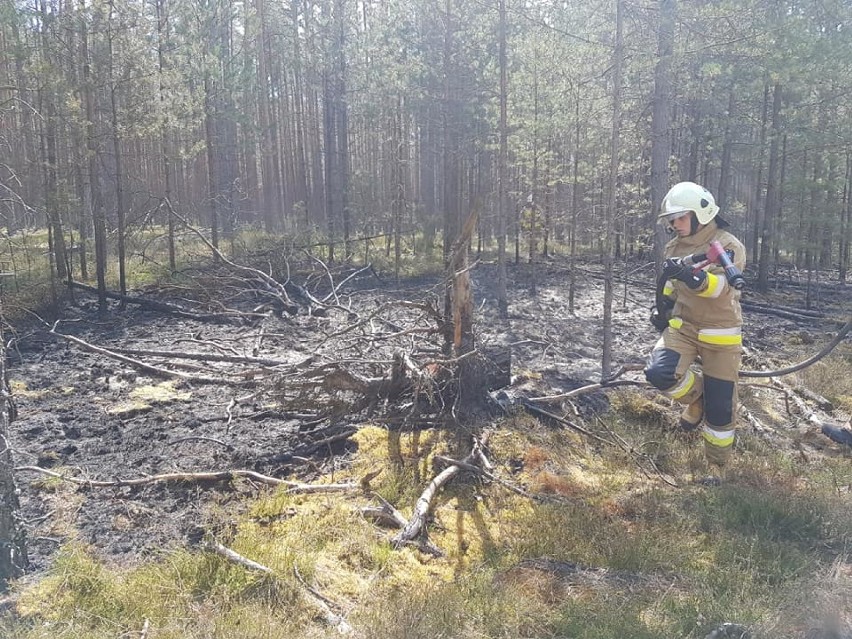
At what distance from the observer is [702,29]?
11.1 m

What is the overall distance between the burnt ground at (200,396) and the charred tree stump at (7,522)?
0.84ft

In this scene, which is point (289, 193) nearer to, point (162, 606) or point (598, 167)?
point (598, 167)

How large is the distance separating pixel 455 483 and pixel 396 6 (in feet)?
74.6

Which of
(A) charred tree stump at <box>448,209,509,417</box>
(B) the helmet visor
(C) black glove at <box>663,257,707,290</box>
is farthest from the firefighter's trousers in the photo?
(A) charred tree stump at <box>448,209,509,417</box>

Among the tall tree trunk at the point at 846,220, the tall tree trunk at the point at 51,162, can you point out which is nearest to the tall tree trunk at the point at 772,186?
the tall tree trunk at the point at 846,220

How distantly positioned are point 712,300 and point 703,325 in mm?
242

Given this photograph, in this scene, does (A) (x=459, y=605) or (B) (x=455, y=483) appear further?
(B) (x=455, y=483)

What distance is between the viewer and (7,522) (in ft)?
12.7

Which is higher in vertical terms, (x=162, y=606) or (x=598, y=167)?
(x=598, y=167)

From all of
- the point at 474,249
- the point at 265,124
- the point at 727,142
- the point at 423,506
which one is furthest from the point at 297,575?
the point at 265,124

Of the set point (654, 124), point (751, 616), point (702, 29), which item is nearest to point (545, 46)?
point (702, 29)

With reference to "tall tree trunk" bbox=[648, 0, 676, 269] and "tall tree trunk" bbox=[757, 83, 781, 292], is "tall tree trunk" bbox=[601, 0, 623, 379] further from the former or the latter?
"tall tree trunk" bbox=[757, 83, 781, 292]

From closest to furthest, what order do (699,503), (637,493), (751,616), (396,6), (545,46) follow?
(751,616)
(699,503)
(637,493)
(545,46)
(396,6)

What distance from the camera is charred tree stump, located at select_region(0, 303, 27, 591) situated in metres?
3.85
